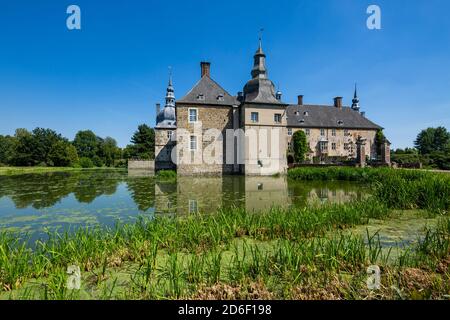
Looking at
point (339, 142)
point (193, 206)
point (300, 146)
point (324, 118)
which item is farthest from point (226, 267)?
point (324, 118)

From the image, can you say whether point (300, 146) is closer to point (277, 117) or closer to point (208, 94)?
point (277, 117)

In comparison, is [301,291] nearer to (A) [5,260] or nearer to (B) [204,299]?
(B) [204,299]

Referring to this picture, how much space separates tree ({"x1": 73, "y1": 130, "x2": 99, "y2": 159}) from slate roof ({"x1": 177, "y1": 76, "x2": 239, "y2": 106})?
5080 centimetres

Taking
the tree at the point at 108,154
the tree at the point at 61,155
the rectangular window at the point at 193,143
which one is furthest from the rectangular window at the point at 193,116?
the tree at the point at 108,154

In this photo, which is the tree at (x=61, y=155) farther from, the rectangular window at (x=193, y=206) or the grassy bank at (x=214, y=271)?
the grassy bank at (x=214, y=271)

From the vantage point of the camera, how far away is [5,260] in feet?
8.75

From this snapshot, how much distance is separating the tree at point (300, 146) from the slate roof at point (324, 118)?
2727 mm

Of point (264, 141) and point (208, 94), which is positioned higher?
point (208, 94)

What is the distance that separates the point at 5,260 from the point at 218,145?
19.9m

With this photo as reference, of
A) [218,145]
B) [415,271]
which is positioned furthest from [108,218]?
[218,145]

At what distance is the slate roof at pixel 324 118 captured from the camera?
3419 cm

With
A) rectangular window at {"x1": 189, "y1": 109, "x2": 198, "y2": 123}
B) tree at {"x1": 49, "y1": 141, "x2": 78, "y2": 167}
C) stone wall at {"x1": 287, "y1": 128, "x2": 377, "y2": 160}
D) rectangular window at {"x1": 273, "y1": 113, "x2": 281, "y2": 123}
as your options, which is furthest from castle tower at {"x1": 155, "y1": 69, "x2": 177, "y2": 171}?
tree at {"x1": 49, "y1": 141, "x2": 78, "y2": 167}

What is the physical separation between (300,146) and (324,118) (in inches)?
340

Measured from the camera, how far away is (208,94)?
73.1ft
